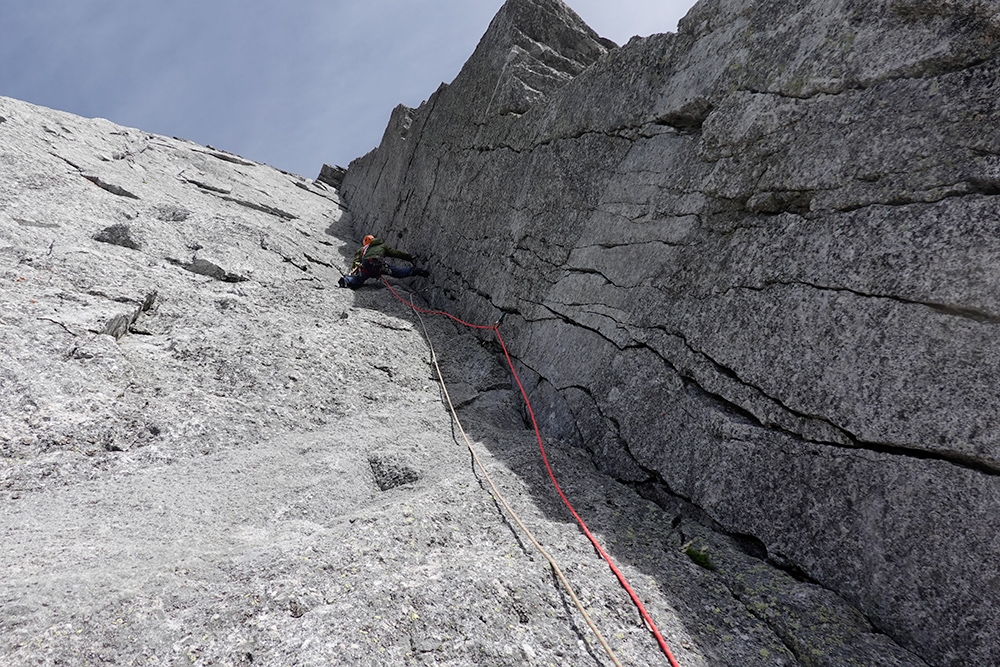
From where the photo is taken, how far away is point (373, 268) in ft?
25.5

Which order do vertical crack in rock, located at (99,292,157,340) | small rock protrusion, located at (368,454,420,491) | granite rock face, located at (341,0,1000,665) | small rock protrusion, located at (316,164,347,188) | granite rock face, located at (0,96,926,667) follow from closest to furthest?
granite rock face, located at (0,96,926,667) → granite rock face, located at (341,0,1000,665) → small rock protrusion, located at (368,454,420,491) → vertical crack in rock, located at (99,292,157,340) → small rock protrusion, located at (316,164,347,188)

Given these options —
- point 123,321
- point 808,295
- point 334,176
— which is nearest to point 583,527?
point 808,295

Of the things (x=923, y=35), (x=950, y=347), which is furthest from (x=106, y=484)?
(x=923, y=35)

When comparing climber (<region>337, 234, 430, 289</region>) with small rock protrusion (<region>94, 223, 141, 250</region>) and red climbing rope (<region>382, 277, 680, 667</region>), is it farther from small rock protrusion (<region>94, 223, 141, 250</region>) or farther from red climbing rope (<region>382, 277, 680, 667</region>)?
small rock protrusion (<region>94, 223, 141, 250</region>)

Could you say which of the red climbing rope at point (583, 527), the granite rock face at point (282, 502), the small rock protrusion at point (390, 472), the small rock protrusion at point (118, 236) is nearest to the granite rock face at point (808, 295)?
the red climbing rope at point (583, 527)

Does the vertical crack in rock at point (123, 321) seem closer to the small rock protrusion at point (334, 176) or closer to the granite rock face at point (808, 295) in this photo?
the granite rock face at point (808, 295)

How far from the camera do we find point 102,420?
358 cm

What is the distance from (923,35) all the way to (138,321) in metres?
5.97

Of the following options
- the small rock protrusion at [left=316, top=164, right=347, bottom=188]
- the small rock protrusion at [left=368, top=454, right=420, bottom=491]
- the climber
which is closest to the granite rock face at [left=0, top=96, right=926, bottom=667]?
the small rock protrusion at [left=368, top=454, right=420, bottom=491]

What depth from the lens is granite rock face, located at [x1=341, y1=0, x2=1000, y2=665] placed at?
90.4 inches

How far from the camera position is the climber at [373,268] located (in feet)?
24.5

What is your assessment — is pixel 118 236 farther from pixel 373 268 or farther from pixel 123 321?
pixel 373 268

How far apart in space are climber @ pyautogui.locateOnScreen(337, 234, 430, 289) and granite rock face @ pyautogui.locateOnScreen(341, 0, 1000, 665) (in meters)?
3.33

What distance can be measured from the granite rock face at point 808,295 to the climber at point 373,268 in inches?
131
